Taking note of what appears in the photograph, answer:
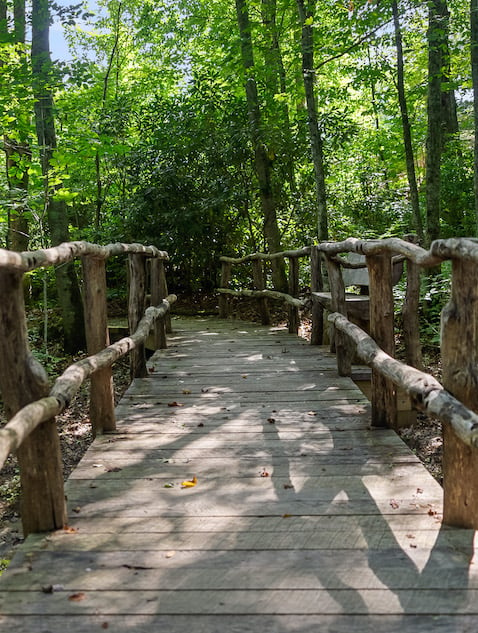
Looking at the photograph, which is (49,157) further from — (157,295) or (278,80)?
(278,80)

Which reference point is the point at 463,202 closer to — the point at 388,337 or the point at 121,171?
the point at 121,171

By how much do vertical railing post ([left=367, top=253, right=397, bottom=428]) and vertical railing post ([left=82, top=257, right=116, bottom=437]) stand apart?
70.6 inches

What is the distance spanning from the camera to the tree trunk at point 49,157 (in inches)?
342

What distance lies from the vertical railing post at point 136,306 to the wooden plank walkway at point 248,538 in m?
1.10

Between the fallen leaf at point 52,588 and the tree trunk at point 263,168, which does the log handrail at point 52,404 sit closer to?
the fallen leaf at point 52,588

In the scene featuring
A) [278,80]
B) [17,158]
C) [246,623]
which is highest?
[278,80]

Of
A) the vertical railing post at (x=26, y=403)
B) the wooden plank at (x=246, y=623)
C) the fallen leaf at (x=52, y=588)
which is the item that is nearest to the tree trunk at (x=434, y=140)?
the vertical railing post at (x=26, y=403)

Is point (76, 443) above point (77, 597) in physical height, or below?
below

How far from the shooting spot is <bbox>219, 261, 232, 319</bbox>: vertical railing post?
445 inches

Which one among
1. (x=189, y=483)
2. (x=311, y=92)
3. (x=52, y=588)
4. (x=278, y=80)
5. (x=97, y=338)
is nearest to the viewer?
(x=52, y=588)

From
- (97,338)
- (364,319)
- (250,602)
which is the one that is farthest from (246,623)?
(364,319)

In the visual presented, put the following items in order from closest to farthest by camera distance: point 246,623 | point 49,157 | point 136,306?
point 246,623 → point 136,306 → point 49,157

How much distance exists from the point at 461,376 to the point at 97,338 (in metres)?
2.57

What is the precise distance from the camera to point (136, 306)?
6.04m
